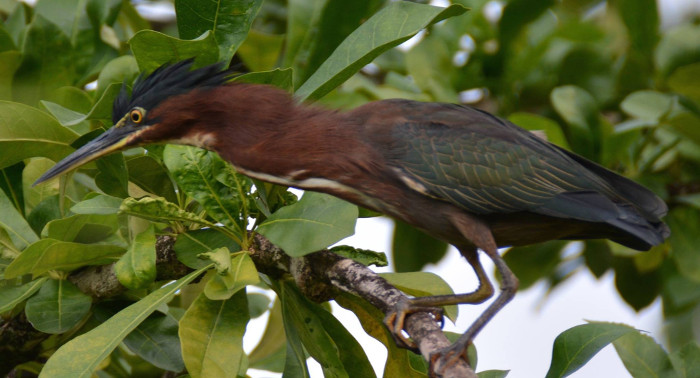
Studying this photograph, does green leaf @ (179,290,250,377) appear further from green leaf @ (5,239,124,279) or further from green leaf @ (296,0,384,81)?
green leaf @ (296,0,384,81)

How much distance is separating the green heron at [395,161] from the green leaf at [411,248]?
1.41m

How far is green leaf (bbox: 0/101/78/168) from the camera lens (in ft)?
8.98

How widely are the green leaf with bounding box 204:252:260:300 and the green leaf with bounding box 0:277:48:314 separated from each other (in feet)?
2.16

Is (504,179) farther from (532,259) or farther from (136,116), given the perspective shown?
(532,259)

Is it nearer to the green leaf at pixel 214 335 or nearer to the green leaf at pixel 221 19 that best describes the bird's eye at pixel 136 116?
the green leaf at pixel 221 19

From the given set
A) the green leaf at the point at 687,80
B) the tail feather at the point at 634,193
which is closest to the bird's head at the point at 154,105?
the tail feather at the point at 634,193

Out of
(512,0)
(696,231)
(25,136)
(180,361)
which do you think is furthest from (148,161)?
(696,231)

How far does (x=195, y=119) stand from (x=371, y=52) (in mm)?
677

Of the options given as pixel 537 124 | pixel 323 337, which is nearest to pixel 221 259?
pixel 323 337

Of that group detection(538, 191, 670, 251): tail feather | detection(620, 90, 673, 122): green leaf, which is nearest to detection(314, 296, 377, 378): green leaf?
detection(538, 191, 670, 251): tail feather

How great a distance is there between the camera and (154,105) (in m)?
2.90

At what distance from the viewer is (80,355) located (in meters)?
2.34

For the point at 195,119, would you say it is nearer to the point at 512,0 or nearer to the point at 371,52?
the point at 371,52

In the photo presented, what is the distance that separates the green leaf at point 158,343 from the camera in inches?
108
